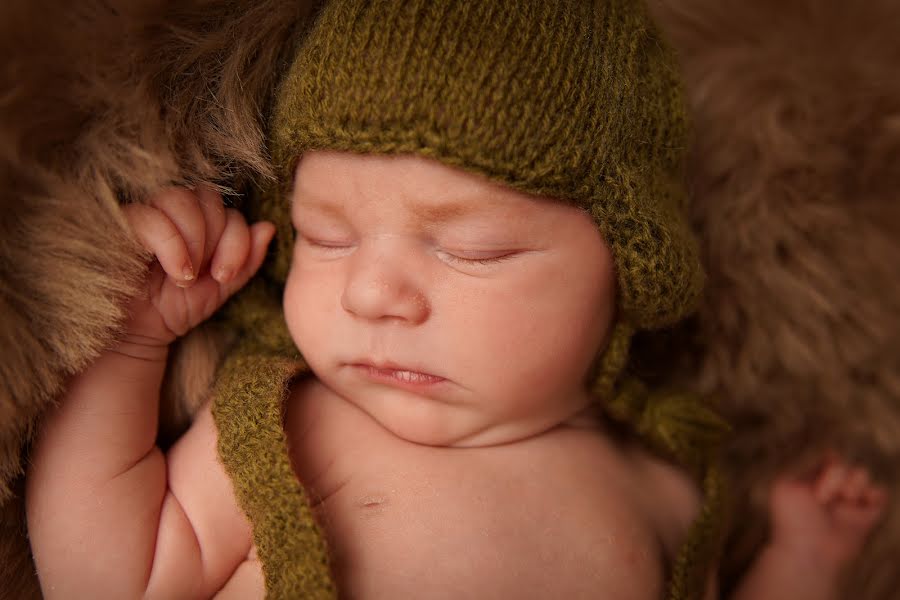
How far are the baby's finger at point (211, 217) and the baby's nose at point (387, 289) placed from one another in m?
0.22

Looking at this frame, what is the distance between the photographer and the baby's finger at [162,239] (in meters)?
1.08

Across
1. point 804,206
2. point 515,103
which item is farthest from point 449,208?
point 804,206

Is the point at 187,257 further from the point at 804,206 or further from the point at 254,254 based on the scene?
the point at 804,206

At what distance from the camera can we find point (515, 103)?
3.42ft

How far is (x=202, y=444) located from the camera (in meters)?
1.21

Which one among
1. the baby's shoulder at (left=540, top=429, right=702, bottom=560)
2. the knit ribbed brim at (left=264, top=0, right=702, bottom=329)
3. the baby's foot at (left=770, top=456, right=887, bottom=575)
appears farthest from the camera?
the baby's foot at (left=770, top=456, right=887, bottom=575)

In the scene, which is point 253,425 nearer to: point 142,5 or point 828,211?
point 142,5

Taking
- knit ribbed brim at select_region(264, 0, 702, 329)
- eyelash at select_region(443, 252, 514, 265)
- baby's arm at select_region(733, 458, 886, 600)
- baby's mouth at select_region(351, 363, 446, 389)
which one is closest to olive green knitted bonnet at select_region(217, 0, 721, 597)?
knit ribbed brim at select_region(264, 0, 702, 329)

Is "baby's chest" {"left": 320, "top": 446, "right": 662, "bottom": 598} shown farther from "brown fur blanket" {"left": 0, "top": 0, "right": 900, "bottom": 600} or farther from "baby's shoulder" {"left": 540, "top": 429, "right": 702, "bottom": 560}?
"brown fur blanket" {"left": 0, "top": 0, "right": 900, "bottom": 600}

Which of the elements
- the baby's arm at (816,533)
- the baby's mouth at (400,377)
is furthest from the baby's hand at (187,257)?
the baby's arm at (816,533)

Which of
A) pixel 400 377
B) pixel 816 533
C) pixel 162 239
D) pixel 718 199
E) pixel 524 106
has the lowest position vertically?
pixel 816 533

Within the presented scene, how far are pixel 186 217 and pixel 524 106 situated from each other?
0.49 metres

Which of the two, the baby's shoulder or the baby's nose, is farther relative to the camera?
the baby's shoulder

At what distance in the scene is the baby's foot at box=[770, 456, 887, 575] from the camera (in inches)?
60.4
